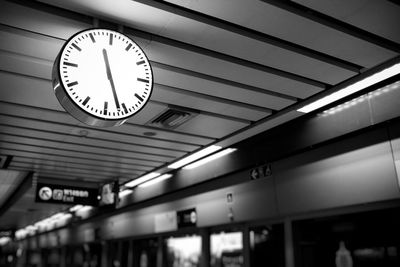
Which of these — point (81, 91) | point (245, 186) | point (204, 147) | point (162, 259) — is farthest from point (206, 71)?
point (162, 259)

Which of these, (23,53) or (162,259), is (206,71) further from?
(162,259)

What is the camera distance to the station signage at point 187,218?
6.47 m

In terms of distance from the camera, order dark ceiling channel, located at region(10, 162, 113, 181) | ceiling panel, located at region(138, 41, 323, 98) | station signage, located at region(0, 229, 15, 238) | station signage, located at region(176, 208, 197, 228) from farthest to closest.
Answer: station signage, located at region(0, 229, 15, 238)
station signage, located at region(176, 208, 197, 228)
dark ceiling channel, located at region(10, 162, 113, 181)
ceiling panel, located at region(138, 41, 323, 98)

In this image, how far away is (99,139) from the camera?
4.70 m

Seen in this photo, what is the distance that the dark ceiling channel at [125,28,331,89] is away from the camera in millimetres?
2598

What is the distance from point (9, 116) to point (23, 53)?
1.44 meters

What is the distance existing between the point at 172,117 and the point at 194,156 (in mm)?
1549

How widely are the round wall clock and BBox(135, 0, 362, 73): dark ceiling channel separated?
0.35 m

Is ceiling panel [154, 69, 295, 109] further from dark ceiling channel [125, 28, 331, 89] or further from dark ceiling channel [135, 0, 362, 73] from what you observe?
dark ceiling channel [135, 0, 362, 73]

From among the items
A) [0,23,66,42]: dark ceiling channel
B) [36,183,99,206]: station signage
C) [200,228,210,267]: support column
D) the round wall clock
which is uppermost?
[0,23,66,42]: dark ceiling channel

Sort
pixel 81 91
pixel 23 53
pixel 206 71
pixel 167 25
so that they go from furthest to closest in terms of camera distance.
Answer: pixel 206 71
pixel 23 53
pixel 167 25
pixel 81 91

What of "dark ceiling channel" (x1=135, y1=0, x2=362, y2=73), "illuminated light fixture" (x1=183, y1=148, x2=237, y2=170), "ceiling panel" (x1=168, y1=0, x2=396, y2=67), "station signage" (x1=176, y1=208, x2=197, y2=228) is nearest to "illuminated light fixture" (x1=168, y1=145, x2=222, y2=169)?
"illuminated light fixture" (x1=183, y1=148, x2=237, y2=170)

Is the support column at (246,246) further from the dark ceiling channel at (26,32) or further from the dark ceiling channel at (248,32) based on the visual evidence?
the dark ceiling channel at (26,32)

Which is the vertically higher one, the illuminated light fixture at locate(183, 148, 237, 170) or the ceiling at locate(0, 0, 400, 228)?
the ceiling at locate(0, 0, 400, 228)
